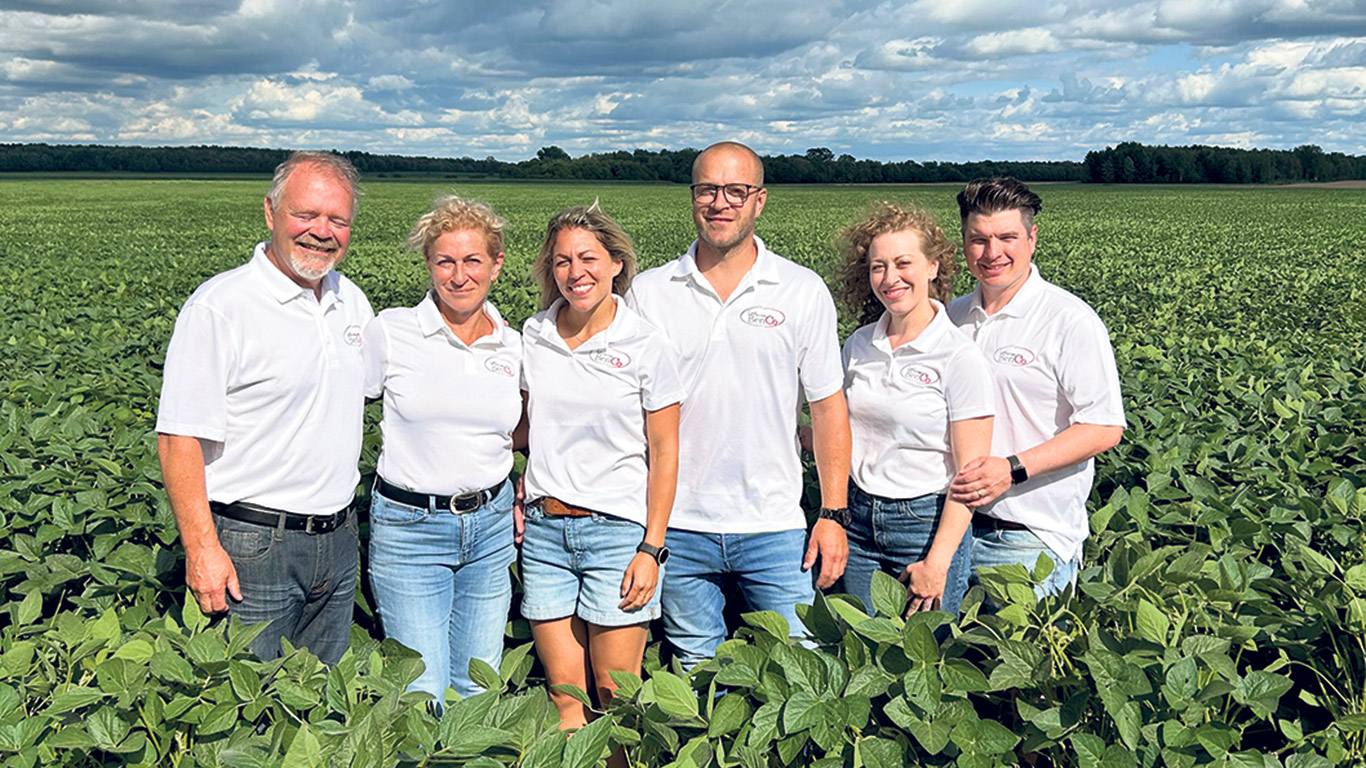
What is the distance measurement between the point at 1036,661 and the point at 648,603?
136 centimetres

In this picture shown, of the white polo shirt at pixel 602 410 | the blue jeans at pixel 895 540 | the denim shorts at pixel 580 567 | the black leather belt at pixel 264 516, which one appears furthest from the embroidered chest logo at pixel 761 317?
the black leather belt at pixel 264 516

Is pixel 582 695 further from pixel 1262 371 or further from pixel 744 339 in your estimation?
pixel 1262 371

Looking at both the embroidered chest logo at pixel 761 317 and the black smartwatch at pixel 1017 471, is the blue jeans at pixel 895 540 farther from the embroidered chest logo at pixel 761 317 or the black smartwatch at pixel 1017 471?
the embroidered chest logo at pixel 761 317

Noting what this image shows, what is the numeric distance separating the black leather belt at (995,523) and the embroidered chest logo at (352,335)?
2.01 meters

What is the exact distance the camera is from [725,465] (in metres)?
3.21

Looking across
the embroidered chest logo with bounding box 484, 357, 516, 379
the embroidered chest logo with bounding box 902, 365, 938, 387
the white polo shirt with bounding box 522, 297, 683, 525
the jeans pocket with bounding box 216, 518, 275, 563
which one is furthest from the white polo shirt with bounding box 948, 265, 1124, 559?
the jeans pocket with bounding box 216, 518, 275, 563

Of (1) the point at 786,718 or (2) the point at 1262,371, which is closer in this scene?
(1) the point at 786,718

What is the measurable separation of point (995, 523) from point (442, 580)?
1738 millimetres

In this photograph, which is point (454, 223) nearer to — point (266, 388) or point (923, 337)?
point (266, 388)

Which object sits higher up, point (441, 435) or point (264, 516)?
point (441, 435)

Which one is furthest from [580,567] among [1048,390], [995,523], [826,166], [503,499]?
[826,166]

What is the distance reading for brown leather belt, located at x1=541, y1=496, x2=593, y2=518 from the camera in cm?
310

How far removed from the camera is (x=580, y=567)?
312 centimetres

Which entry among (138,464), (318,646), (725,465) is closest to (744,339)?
(725,465)
